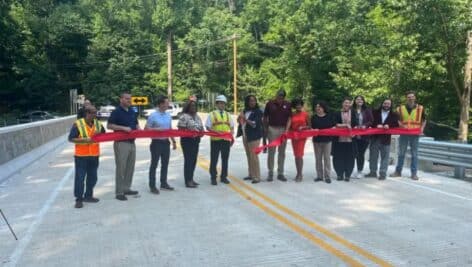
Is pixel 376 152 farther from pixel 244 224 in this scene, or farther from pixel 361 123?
pixel 244 224

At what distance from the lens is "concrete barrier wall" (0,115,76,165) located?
481 inches

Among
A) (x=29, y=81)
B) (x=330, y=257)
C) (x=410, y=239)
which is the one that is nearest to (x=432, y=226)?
(x=410, y=239)

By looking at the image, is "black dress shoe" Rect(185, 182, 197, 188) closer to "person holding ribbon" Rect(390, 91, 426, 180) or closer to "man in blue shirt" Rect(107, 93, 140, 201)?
"man in blue shirt" Rect(107, 93, 140, 201)

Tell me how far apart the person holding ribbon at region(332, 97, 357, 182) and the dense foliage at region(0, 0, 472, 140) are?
1152 cm

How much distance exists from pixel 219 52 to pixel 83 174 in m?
57.3

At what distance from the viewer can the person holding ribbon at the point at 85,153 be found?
8.36 meters

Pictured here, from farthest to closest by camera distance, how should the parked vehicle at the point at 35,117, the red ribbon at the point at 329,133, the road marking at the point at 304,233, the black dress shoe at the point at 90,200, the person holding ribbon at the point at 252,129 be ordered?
the parked vehicle at the point at 35,117
the red ribbon at the point at 329,133
the person holding ribbon at the point at 252,129
the black dress shoe at the point at 90,200
the road marking at the point at 304,233

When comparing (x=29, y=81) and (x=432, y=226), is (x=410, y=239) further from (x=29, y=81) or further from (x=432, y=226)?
(x=29, y=81)

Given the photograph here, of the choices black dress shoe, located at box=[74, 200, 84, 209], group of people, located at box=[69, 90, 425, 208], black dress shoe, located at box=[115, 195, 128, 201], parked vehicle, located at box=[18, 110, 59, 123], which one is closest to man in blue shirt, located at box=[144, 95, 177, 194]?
group of people, located at box=[69, 90, 425, 208]

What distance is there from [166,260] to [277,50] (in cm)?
5701

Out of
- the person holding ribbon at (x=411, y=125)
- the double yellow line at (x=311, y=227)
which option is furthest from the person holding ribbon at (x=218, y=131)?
the person holding ribbon at (x=411, y=125)

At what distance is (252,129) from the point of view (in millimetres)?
10625

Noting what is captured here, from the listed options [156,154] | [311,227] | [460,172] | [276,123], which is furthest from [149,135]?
[460,172]

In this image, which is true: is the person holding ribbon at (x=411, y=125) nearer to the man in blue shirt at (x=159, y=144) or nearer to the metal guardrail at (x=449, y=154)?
the metal guardrail at (x=449, y=154)
